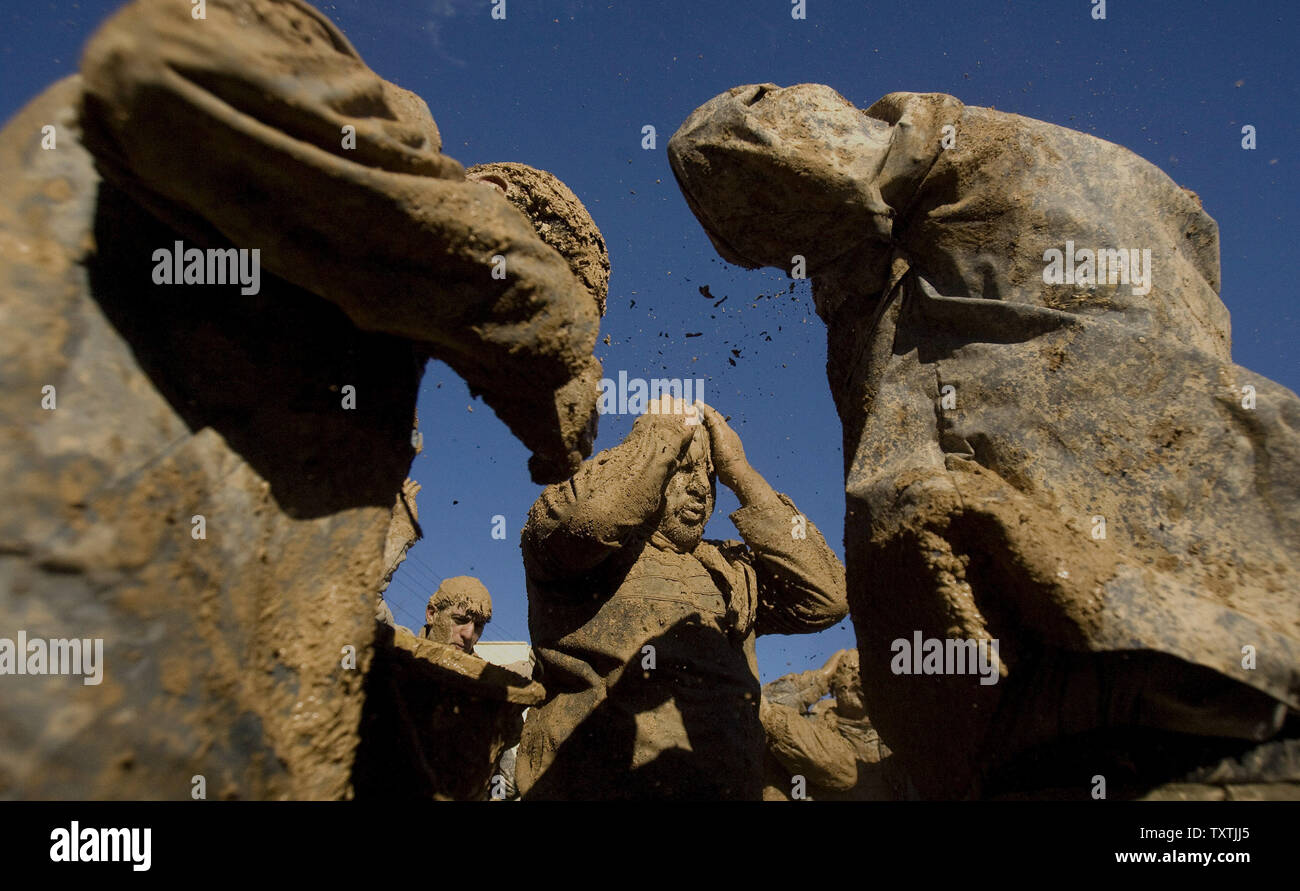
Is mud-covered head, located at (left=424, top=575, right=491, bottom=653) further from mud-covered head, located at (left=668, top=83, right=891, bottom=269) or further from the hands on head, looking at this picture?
mud-covered head, located at (left=668, top=83, right=891, bottom=269)

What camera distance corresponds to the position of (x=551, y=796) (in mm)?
3865

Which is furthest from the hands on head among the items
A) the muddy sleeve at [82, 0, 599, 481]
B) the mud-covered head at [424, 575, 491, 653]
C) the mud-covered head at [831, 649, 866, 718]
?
the mud-covered head at [831, 649, 866, 718]

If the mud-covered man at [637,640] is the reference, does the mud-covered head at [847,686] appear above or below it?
below

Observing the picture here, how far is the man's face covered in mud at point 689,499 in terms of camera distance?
4883mm

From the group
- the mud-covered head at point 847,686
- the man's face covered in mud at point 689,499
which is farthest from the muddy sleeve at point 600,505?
the mud-covered head at point 847,686

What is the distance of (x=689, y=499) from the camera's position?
495 centimetres

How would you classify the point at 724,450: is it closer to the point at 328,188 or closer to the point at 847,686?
the point at 328,188

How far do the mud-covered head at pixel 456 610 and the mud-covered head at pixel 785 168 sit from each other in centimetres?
600

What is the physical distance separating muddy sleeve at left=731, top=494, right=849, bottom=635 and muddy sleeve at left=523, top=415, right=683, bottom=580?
3.17ft

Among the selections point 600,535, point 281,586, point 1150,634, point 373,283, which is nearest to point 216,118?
point 373,283

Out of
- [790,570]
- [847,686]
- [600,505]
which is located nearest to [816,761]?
[847,686]

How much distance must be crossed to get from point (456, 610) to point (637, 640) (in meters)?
4.66

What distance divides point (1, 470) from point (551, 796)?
312cm

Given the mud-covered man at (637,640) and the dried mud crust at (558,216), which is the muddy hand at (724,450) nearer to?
the mud-covered man at (637,640)
